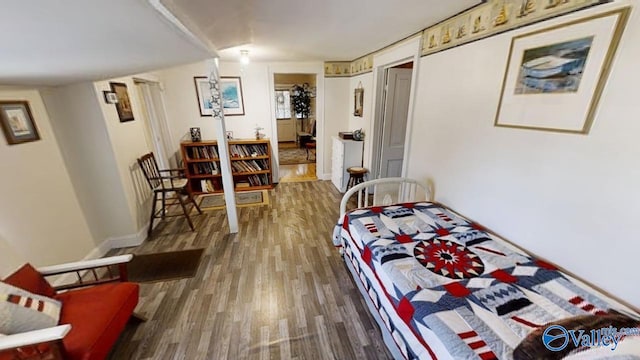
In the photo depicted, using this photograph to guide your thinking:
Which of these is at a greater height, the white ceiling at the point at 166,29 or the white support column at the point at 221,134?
the white ceiling at the point at 166,29

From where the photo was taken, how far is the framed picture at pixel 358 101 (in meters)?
4.00

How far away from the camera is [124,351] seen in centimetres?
155

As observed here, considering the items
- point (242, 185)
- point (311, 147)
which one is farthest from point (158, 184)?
point (311, 147)

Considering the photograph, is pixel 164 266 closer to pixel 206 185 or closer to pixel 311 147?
pixel 206 185

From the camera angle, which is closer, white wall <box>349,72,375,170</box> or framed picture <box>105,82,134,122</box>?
framed picture <box>105,82,134,122</box>

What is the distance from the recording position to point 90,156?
7.91 feet

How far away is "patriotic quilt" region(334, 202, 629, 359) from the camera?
39.6 inches

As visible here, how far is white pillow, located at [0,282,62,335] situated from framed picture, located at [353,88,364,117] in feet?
13.1

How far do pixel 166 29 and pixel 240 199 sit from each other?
10.5 feet

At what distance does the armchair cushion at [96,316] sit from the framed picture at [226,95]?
130 inches

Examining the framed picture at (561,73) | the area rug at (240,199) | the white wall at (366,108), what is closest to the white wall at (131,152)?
the area rug at (240,199)

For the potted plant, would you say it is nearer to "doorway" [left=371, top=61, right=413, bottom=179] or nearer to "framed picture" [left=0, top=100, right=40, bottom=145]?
"doorway" [left=371, top=61, right=413, bottom=179]

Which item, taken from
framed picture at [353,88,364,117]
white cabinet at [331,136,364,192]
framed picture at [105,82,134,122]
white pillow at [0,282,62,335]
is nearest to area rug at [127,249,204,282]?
white pillow at [0,282,62,335]

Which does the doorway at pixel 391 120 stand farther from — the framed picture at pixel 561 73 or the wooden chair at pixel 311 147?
the wooden chair at pixel 311 147
